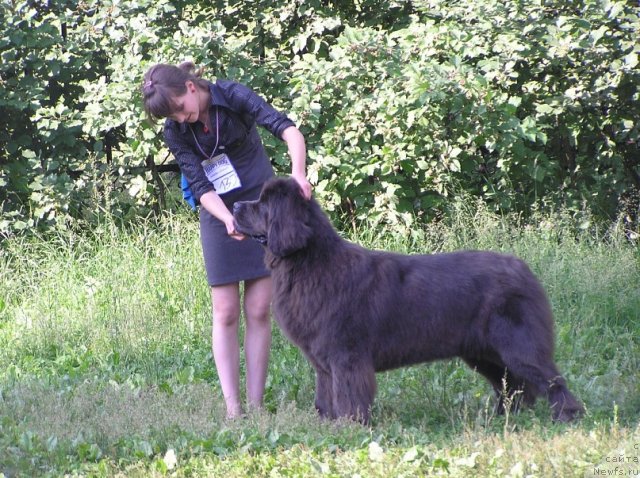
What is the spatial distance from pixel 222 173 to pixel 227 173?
3 centimetres

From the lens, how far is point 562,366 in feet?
20.4

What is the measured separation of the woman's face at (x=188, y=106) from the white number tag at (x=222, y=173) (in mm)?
286

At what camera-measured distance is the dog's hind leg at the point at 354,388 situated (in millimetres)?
4918

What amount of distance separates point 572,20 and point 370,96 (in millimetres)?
1977

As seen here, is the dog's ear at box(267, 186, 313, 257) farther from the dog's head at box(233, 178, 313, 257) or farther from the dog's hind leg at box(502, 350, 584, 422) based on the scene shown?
the dog's hind leg at box(502, 350, 584, 422)

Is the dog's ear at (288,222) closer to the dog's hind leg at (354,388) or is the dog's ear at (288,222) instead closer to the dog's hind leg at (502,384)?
the dog's hind leg at (354,388)

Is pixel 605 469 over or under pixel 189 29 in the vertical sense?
under

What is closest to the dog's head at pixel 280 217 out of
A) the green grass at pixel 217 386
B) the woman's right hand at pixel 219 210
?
the woman's right hand at pixel 219 210

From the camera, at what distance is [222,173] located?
531 cm

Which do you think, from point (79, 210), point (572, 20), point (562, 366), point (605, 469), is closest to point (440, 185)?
point (572, 20)

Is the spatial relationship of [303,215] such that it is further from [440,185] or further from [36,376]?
[440,185]

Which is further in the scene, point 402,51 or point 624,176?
point 624,176

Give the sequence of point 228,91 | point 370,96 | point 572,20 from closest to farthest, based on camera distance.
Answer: point 228,91
point 572,20
point 370,96

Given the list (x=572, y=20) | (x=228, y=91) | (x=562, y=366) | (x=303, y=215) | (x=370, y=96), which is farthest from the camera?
(x=370, y=96)
